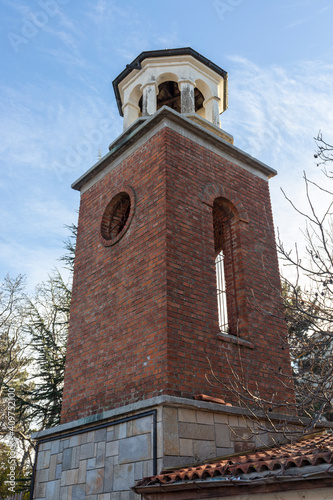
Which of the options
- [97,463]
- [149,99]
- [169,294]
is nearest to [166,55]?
[149,99]

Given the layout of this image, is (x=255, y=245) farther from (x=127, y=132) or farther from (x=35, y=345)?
(x=35, y=345)

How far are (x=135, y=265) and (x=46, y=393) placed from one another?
975cm

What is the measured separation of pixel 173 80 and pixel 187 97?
2.21 ft

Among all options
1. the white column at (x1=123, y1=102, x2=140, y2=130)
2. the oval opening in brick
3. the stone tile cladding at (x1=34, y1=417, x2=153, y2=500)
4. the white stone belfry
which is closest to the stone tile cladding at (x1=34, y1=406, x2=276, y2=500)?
the stone tile cladding at (x1=34, y1=417, x2=153, y2=500)

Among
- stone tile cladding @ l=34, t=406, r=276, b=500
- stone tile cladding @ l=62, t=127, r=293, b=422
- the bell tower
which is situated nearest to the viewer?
stone tile cladding @ l=34, t=406, r=276, b=500

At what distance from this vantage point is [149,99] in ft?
33.1

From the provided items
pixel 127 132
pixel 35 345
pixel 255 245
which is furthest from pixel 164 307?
pixel 35 345

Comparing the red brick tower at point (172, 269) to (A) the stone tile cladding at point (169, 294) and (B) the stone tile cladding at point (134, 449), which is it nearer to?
(A) the stone tile cladding at point (169, 294)

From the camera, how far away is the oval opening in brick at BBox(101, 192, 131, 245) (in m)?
9.20

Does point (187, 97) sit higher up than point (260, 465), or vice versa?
point (187, 97)

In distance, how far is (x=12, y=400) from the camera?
15375mm

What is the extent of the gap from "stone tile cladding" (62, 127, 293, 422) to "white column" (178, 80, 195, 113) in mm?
1501

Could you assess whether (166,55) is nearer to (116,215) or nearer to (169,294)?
(116,215)

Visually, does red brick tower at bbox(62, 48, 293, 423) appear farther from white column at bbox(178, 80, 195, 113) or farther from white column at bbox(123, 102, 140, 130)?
white column at bbox(123, 102, 140, 130)
